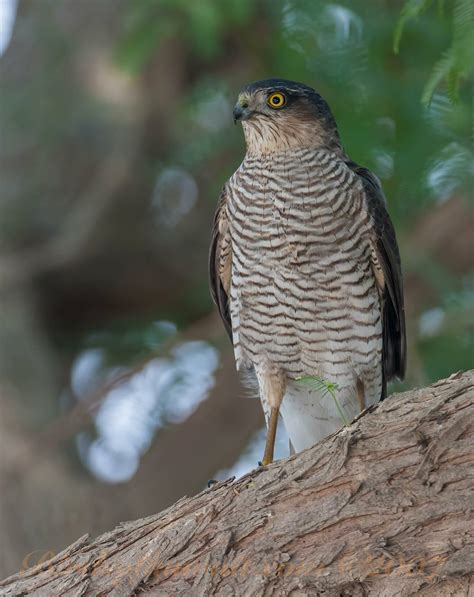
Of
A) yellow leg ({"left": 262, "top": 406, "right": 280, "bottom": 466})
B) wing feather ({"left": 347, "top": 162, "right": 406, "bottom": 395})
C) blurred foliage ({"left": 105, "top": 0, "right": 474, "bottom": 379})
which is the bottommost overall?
yellow leg ({"left": 262, "top": 406, "right": 280, "bottom": 466})

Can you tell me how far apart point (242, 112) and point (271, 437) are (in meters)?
1.59

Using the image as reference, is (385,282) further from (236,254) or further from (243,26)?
(243,26)

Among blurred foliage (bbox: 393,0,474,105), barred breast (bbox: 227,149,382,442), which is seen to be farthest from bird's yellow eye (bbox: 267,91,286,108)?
blurred foliage (bbox: 393,0,474,105)

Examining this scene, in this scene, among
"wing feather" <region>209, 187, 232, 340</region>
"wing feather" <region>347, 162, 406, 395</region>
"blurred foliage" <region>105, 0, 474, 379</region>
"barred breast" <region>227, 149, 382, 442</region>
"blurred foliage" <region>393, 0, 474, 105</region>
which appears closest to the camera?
"blurred foliage" <region>393, 0, 474, 105</region>

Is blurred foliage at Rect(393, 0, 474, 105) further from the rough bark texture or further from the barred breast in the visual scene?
the barred breast

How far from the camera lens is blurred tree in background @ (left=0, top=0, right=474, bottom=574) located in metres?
5.75

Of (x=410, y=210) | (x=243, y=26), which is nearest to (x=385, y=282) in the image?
(x=410, y=210)

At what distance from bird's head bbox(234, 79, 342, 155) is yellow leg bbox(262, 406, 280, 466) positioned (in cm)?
130

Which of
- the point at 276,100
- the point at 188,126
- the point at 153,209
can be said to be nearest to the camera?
the point at 276,100

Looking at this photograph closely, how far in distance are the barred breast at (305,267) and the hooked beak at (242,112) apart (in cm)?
22

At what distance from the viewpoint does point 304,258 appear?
4.36 meters

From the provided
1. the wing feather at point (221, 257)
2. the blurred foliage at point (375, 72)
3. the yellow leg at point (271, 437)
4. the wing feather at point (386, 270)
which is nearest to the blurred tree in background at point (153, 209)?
the blurred foliage at point (375, 72)

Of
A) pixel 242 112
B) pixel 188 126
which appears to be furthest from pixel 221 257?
pixel 188 126

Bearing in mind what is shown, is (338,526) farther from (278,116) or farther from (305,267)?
(278,116)
